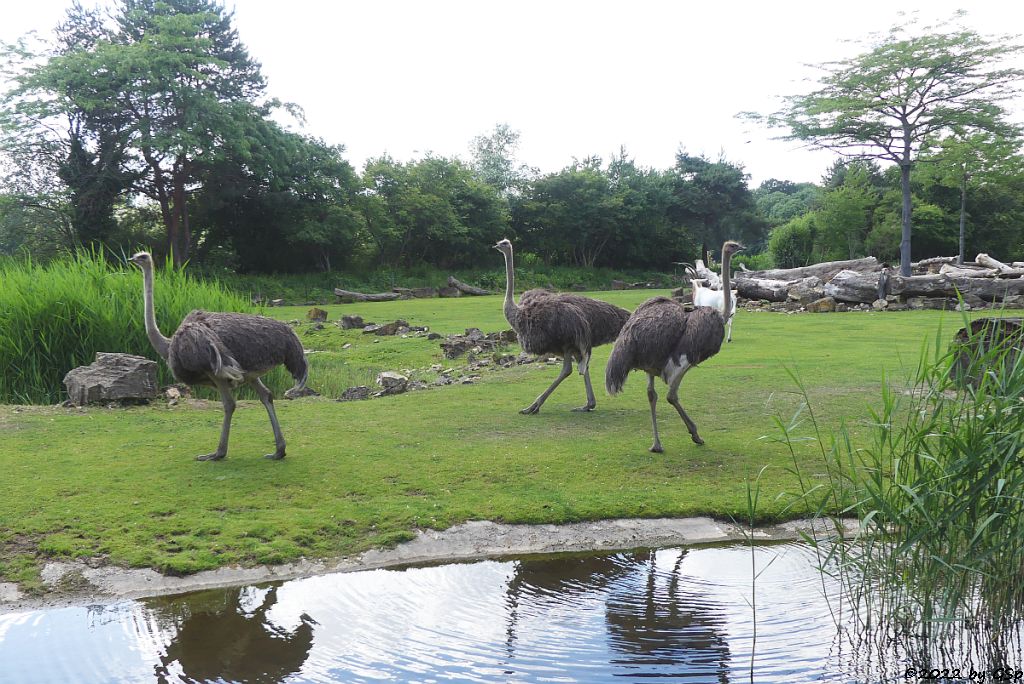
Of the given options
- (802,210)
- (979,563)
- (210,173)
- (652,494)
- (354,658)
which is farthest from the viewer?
(802,210)

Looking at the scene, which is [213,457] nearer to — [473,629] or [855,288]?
[473,629]

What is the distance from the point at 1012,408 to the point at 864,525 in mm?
851

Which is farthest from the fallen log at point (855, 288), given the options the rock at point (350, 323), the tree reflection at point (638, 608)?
the tree reflection at point (638, 608)

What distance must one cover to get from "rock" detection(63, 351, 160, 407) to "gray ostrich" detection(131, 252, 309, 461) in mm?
2532

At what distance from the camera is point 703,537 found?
5406mm

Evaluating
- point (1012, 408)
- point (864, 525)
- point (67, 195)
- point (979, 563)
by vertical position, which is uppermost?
point (67, 195)

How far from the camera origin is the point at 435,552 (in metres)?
5.20

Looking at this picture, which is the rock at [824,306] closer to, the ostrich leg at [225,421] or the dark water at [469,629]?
the dark water at [469,629]

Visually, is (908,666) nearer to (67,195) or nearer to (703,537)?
(703,537)

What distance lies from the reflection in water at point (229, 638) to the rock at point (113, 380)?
16.6 ft

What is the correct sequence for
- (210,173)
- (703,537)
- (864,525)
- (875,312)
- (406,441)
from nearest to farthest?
(864,525) → (703,537) → (406,441) → (875,312) → (210,173)

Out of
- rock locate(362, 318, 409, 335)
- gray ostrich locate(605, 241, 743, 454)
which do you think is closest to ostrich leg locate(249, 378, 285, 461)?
gray ostrich locate(605, 241, 743, 454)

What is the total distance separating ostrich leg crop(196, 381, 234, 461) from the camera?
6.44m

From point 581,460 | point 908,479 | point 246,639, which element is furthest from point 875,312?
point 246,639
